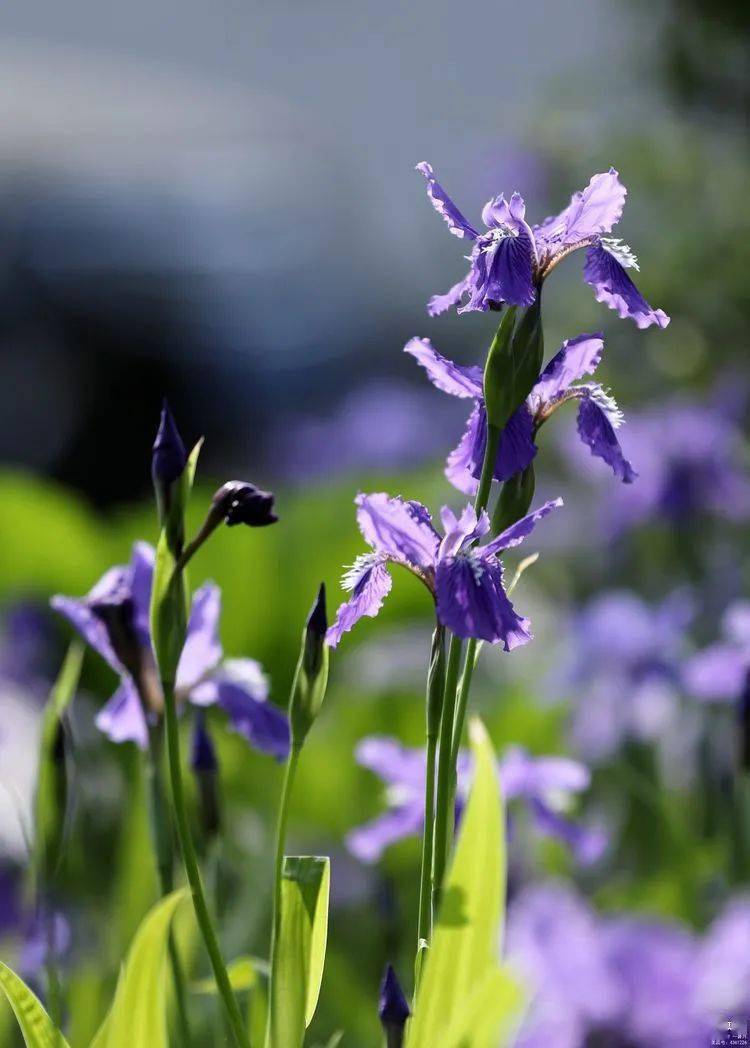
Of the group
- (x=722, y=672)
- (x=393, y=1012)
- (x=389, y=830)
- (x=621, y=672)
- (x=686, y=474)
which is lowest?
(x=393, y=1012)

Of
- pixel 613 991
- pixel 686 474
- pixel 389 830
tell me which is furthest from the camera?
pixel 686 474

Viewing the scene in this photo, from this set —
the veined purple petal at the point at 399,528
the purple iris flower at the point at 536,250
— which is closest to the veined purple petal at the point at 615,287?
the purple iris flower at the point at 536,250

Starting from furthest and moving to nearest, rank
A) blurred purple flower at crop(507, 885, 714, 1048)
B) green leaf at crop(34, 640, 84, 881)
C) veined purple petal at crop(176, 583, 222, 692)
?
veined purple petal at crop(176, 583, 222, 692), green leaf at crop(34, 640, 84, 881), blurred purple flower at crop(507, 885, 714, 1048)

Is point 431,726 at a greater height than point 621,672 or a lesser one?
lesser

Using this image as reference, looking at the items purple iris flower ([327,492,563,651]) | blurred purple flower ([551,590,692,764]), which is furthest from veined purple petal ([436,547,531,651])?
blurred purple flower ([551,590,692,764])

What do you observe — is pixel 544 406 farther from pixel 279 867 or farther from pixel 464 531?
pixel 279 867

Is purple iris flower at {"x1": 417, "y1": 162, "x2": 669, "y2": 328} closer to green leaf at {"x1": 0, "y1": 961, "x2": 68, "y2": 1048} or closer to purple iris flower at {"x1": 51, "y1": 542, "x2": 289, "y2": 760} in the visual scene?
purple iris flower at {"x1": 51, "y1": 542, "x2": 289, "y2": 760}

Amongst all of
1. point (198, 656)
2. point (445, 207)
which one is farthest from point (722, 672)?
→ point (445, 207)
